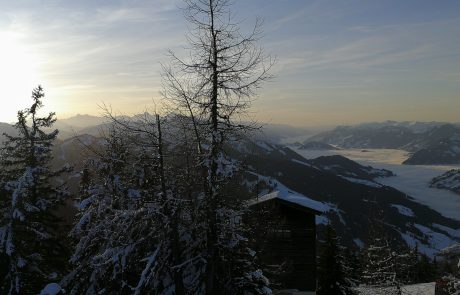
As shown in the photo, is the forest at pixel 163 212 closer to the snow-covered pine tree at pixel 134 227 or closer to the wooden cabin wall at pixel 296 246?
the snow-covered pine tree at pixel 134 227

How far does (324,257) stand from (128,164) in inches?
832

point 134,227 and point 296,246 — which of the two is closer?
point 134,227

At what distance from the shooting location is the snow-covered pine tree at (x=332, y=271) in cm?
3319

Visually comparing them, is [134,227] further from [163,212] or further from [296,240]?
[296,240]

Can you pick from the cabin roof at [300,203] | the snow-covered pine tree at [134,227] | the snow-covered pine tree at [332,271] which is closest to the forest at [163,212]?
the snow-covered pine tree at [134,227]

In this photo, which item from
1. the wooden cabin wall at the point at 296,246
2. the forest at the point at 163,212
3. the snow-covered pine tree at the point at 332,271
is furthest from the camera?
the snow-covered pine tree at the point at 332,271

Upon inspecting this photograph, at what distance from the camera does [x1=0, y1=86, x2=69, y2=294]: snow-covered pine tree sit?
17.4 metres

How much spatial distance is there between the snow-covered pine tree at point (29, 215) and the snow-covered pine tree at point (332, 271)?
766 inches

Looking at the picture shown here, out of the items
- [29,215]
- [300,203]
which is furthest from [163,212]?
[300,203]

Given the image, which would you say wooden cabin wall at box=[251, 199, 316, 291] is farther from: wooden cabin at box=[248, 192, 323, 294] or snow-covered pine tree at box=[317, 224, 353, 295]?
snow-covered pine tree at box=[317, 224, 353, 295]

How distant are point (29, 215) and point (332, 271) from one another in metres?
22.6

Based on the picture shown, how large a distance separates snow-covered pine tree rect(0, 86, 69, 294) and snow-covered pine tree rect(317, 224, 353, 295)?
1946 cm

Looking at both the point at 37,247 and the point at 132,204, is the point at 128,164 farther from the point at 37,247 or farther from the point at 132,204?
the point at 37,247

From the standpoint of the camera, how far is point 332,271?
33.8 meters
